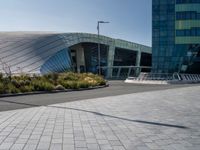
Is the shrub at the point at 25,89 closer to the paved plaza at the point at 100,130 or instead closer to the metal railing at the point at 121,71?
the paved plaza at the point at 100,130

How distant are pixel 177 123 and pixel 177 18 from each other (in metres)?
53.1

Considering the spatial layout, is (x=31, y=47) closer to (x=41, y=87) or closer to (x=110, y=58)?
(x=110, y=58)

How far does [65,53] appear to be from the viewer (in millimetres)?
60094

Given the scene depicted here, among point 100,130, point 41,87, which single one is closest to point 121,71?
point 41,87

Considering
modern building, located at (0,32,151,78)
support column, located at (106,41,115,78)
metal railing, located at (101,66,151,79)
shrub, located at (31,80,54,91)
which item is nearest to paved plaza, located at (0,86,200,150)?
shrub, located at (31,80,54,91)

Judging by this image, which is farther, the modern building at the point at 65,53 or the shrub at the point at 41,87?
the modern building at the point at 65,53

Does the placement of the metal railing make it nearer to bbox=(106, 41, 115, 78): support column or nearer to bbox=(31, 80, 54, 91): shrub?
bbox=(106, 41, 115, 78): support column

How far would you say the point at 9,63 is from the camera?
46.9 m

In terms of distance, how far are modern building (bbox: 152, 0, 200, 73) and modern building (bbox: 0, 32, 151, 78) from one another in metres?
16.0

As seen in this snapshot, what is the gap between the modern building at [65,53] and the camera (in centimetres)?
4916

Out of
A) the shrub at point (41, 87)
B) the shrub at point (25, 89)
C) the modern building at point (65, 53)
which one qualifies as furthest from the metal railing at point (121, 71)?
the shrub at point (25, 89)

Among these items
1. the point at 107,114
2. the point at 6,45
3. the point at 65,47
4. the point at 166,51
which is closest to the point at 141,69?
the point at 166,51

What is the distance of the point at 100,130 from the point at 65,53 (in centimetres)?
5203

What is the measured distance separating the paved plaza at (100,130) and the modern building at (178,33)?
4960 cm
